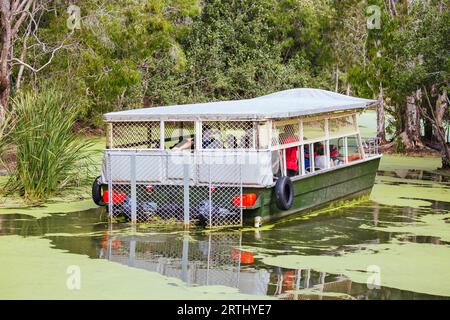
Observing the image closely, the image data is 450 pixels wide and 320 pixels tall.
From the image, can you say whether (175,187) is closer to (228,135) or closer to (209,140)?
(209,140)

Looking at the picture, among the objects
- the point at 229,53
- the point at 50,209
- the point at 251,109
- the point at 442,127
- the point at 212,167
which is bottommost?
the point at 50,209

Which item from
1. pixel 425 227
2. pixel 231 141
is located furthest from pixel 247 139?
pixel 425 227

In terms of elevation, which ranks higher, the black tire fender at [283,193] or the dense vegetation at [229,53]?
the dense vegetation at [229,53]

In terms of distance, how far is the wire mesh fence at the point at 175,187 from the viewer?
1445cm

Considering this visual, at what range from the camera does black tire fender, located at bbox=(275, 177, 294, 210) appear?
14586mm

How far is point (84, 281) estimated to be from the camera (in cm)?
1091

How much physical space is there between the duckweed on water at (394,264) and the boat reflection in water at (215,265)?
0.35 metres

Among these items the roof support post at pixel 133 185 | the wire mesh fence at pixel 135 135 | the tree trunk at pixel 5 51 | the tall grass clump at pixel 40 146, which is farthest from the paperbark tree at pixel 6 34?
the roof support post at pixel 133 185

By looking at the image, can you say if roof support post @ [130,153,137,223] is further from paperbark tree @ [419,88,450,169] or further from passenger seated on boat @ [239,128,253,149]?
paperbark tree @ [419,88,450,169]

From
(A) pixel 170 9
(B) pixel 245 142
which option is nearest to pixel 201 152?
(B) pixel 245 142

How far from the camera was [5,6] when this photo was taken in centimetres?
2277

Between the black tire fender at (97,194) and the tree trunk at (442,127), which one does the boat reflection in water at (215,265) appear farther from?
the tree trunk at (442,127)

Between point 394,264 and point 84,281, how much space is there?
381cm

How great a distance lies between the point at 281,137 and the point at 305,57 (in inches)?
1020
